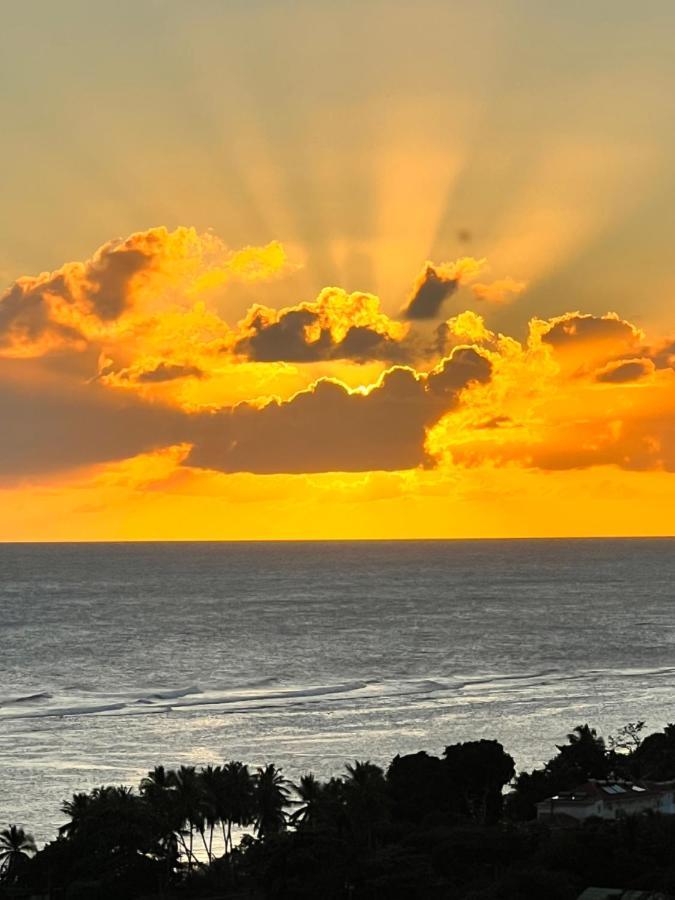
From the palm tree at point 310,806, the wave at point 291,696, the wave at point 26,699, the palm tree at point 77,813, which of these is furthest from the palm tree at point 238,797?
the wave at point 26,699

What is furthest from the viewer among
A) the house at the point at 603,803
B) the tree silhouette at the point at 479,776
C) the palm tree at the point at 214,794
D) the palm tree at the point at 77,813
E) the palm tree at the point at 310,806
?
the tree silhouette at the point at 479,776

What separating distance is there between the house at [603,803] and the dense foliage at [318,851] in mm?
2072

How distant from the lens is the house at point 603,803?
81375 millimetres

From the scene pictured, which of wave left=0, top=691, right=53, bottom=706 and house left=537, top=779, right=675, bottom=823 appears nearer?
house left=537, top=779, right=675, bottom=823

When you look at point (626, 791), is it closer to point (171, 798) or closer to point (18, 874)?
point (171, 798)

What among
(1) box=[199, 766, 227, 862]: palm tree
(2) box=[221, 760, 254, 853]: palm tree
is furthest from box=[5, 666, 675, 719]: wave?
(1) box=[199, 766, 227, 862]: palm tree

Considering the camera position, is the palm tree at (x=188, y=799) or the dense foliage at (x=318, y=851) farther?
the palm tree at (x=188, y=799)

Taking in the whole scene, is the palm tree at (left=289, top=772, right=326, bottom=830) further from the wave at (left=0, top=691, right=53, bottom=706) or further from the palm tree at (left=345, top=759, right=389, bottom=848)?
the wave at (left=0, top=691, right=53, bottom=706)

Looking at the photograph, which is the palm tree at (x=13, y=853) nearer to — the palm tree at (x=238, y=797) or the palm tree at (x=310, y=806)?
the palm tree at (x=238, y=797)

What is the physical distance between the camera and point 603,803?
8194 centimetres

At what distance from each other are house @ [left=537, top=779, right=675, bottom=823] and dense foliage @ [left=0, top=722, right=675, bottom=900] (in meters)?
2.07

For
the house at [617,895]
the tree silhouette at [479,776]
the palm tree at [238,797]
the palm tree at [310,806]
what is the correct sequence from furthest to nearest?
1. the tree silhouette at [479,776]
2. the palm tree at [238,797]
3. the palm tree at [310,806]
4. the house at [617,895]

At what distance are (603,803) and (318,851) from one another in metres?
19.4

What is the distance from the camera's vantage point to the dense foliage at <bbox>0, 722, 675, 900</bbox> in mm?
68250
